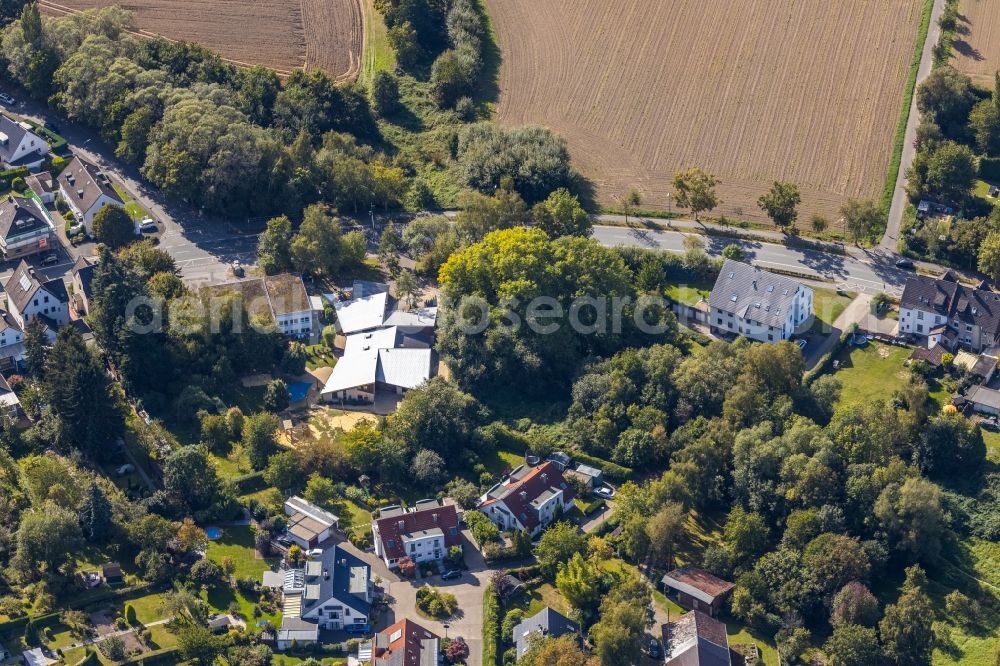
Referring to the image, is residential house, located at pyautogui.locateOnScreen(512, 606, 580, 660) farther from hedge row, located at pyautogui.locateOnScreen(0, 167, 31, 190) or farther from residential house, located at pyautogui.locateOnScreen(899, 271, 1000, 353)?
hedge row, located at pyautogui.locateOnScreen(0, 167, 31, 190)

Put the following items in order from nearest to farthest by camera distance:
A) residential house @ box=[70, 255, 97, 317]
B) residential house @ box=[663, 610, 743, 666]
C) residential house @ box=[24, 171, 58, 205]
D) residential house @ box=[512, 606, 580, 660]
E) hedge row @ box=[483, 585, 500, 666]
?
residential house @ box=[663, 610, 743, 666]
residential house @ box=[512, 606, 580, 660]
hedge row @ box=[483, 585, 500, 666]
residential house @ box=[70, 255, 97, 317]
residential house @ box=[24, 171, 58, 205]

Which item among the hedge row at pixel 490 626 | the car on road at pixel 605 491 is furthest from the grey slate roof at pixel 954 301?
the hedge row at pixel 490 626

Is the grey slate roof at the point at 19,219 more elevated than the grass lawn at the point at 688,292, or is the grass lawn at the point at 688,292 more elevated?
the grass lawn at the point at 688,292

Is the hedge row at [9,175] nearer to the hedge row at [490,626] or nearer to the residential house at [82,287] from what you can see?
the residential house at [82,287]

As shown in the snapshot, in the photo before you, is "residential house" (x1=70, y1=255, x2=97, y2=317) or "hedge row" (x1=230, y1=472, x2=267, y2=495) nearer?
"hedge row" (x1=230, y1=472, x2=267, y2=495)

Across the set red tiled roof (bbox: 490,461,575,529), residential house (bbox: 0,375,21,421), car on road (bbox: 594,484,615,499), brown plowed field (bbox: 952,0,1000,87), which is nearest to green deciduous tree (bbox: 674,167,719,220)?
brown plowed field (bbox: 952,0,1000,87)

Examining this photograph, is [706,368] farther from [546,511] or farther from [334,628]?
[334,628]

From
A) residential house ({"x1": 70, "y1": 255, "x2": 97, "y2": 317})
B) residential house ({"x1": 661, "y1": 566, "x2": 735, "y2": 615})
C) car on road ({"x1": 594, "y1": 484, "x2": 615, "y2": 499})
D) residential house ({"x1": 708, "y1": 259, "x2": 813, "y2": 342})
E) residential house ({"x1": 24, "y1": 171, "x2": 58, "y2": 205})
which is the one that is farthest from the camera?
residential house ({"x1": 24, "y1": 171, "x2": 58, "y2": 205})

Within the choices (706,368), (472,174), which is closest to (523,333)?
(706,368)
